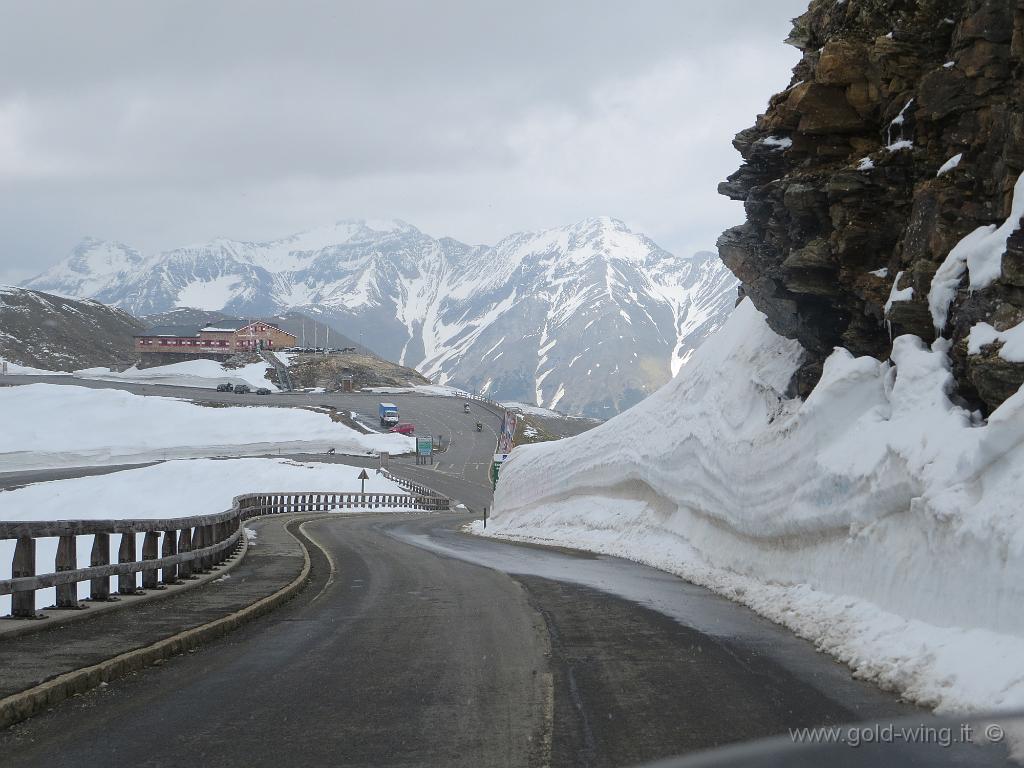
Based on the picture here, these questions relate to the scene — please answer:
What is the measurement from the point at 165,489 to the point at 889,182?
49.6m

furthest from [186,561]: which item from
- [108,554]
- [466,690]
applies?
[466,690]

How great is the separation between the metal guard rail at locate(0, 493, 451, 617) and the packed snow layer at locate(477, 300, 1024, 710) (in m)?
8.70

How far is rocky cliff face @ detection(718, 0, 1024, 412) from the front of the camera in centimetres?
1255

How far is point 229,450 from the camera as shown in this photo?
283 feet

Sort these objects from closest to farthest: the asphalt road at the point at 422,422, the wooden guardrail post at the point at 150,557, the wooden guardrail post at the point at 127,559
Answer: the wooden guardrail post at the point at 127,559, the wooden guardrail post at the point at 150,557, the asphalt road at the point at 422,422

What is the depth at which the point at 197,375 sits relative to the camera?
142m

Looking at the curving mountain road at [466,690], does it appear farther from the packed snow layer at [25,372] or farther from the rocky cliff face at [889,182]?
the packed snow layer at [25,372]

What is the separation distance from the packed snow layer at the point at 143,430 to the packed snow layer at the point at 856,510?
6596 centimetres

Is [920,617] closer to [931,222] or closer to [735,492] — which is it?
[931,222]

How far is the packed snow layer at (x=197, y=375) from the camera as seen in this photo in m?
136

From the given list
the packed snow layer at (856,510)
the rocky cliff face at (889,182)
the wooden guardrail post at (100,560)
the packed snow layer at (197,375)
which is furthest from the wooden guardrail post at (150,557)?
the packed snow layer at (197,375)

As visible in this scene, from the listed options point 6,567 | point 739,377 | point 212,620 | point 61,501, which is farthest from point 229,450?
point 212,620

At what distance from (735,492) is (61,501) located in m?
43.5

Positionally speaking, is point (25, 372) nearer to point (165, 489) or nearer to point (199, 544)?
point (165, 489)
